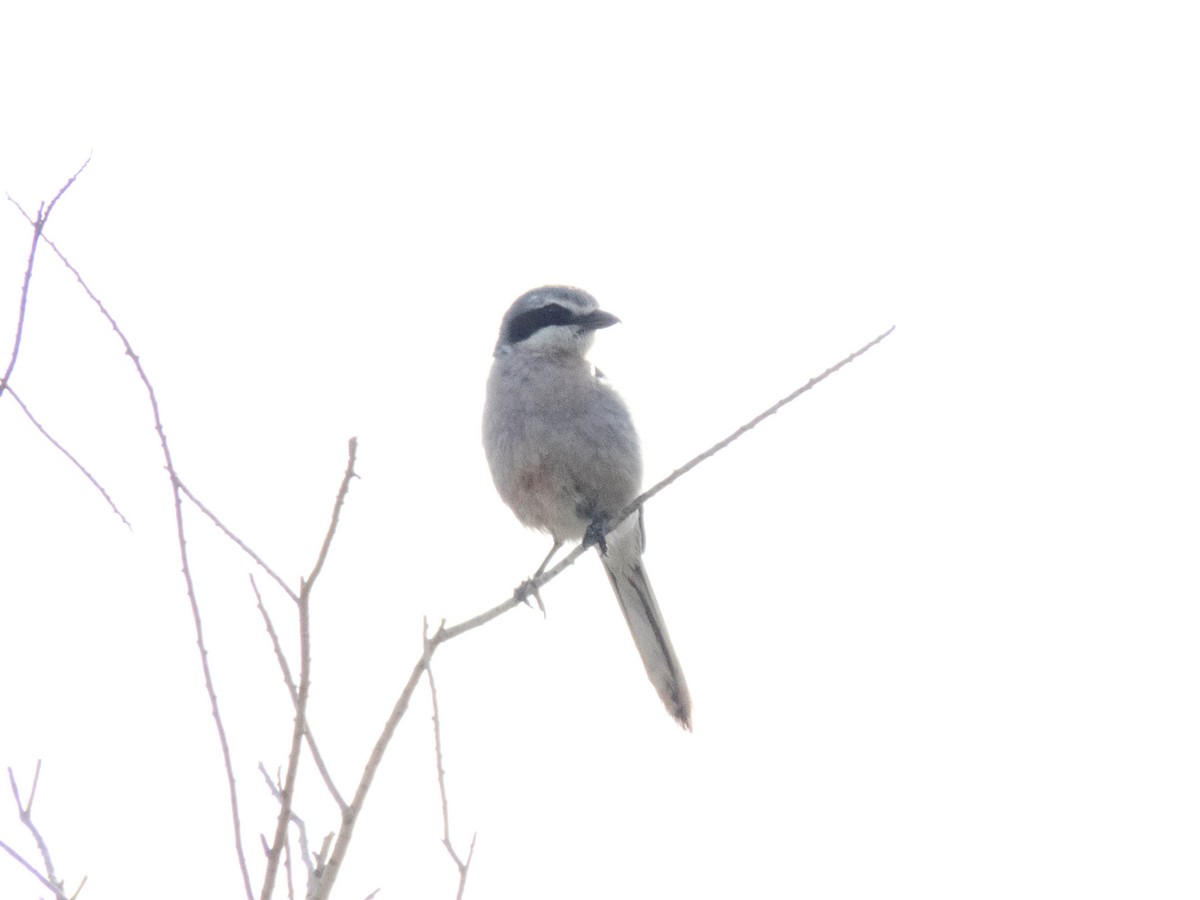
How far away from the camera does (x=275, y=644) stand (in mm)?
2904

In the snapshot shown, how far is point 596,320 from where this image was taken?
6.86 meters

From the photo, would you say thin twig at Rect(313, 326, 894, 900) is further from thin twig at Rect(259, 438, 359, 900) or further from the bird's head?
the bird's head

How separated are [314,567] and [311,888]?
63 centimetres

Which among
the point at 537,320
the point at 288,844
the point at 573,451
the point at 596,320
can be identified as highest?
the point at 537,320

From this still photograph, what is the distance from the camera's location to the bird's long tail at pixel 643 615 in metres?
6.66

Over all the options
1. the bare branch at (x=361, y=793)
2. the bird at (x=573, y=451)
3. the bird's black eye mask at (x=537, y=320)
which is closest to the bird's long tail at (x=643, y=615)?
the bird at (x=573, y=451)

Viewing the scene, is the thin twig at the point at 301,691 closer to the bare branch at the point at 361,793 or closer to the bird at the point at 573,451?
the bare branch at the point at 361,793

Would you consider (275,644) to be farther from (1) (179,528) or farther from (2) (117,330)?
(2) (117,330)

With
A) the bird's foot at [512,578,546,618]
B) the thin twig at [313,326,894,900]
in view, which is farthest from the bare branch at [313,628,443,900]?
the bird's foot at [512,578,546,618]

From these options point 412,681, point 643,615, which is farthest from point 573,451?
point 412,681

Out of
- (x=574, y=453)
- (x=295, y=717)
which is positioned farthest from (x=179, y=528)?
(x=574, y=453)

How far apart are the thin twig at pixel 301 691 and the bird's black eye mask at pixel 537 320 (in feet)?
13.6

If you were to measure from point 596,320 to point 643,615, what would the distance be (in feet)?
4.79

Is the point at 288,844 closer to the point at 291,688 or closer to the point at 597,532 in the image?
the point at 291,688
